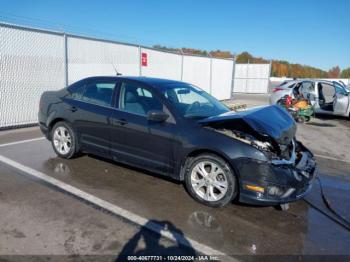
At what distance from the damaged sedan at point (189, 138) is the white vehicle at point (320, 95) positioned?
9885 mm

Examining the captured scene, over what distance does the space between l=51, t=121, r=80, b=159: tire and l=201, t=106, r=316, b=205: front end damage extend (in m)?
2.61

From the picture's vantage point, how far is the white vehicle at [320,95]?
13.5m

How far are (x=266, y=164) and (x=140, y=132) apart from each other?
73.1 inches

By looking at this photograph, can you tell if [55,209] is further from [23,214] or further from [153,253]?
[153,253]

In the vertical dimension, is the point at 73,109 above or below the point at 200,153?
above

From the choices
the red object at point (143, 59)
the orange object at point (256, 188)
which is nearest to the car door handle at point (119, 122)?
the orange object at point (256, 188)

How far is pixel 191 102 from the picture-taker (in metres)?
5.06

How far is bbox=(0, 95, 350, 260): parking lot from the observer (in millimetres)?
3285

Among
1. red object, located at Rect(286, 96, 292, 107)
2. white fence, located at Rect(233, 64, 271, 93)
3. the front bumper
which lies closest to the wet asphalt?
the front bumper

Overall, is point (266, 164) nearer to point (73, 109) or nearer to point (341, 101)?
point (73, 109)

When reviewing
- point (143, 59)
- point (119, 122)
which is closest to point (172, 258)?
point (119, 122)

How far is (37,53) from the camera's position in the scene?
Result: 29.4ft

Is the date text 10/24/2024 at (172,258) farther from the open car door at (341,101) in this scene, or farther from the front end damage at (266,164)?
the open car door at (341,101)

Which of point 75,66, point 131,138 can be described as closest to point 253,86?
point 75,66
